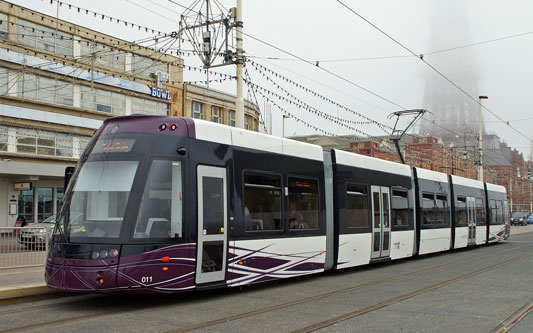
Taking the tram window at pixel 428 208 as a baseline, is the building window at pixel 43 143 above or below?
above

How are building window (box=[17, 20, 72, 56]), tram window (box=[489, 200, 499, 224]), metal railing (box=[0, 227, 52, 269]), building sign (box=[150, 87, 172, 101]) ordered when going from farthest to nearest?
building sign (box=[150, 87, 172, 101]) → building window (box=[17, 20, 72, 56]) → tram window (box=[489, 200, 499, 224]) → metal railing (box=[0, 227, 52, 269])

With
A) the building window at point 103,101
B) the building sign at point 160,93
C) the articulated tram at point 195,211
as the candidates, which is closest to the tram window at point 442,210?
the articulated tram at point 195,211

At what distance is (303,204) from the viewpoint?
37.8ft

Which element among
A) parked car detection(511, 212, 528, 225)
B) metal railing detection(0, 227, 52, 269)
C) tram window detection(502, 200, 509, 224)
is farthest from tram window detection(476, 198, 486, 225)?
parked car detection(511, 212, 528, 225)

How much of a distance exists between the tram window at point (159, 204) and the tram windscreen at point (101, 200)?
0.94 feet

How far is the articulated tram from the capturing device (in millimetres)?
7992

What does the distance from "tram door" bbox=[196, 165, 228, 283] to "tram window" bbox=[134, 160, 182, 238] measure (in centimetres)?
48

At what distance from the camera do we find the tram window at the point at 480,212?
22750 millimetres

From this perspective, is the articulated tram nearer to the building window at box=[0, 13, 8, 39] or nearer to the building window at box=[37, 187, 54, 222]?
the building window at box=[0, 13, 8, 39]

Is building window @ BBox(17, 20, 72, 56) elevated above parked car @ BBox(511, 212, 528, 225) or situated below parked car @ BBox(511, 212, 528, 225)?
above

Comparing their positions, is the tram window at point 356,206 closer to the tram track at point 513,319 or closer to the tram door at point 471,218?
the tram track at point 513,319

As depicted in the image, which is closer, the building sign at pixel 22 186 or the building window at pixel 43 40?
the building window at pixel 43 40

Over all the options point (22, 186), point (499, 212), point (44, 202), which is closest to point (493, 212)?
point (499, 212)

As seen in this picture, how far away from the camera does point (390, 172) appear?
614 inches
